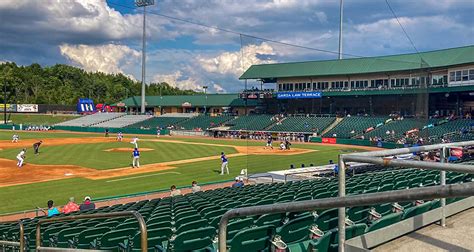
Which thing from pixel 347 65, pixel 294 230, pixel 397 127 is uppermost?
pixel 347 65

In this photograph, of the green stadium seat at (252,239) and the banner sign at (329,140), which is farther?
the banner sign at (329,140)

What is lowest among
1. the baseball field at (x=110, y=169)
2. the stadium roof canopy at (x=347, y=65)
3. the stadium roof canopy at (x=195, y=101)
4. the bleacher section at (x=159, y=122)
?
the baseball field at (x=110, y=169)

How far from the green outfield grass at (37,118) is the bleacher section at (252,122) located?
4403 cm

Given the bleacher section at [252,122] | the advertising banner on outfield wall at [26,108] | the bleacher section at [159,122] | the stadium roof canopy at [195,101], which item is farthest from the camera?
the advertising banner on outfield wall at [26,108]

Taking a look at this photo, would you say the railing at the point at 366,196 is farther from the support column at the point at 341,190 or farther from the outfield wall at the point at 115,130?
the outfield wall at the point at 115,130

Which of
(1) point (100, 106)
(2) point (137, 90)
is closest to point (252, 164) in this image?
(1) point (100, 106)

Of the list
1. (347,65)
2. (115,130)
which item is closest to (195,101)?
(115,130)

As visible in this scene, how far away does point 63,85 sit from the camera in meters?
138

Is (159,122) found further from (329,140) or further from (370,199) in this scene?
(370,199)

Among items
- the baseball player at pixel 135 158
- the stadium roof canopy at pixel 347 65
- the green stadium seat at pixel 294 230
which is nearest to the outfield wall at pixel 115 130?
the stadium roof canopy at pixel 347 65

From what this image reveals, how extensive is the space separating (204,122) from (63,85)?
82111 millimetres

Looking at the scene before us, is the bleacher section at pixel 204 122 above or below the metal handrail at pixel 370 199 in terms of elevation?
below

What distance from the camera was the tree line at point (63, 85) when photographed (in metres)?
121

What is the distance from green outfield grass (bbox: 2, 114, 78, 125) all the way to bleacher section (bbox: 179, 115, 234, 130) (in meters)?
33.7
